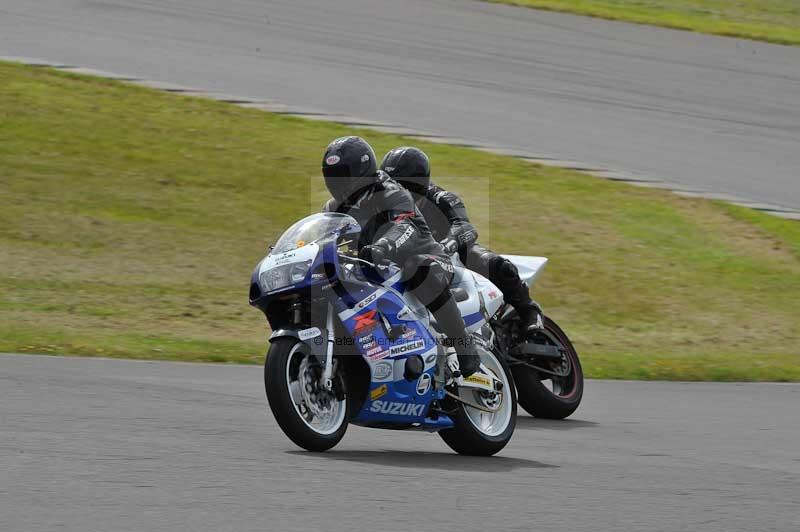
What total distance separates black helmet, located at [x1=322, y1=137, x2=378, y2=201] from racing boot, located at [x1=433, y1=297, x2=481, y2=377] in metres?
0.89

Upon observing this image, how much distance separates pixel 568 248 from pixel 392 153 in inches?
282

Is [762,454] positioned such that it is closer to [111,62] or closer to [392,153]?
[392,153]

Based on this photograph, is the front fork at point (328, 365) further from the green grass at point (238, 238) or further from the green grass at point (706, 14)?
the green grass at point (706, 14)

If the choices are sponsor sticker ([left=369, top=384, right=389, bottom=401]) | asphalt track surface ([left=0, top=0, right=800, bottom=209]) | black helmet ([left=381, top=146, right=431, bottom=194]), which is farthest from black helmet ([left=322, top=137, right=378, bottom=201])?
asphalt track surface ([left=0, top=0, right=800, bottom=209])

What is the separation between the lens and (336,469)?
6.77 m

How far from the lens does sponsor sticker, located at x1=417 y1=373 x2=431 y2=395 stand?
767cm

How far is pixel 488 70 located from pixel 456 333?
1498 centimetres

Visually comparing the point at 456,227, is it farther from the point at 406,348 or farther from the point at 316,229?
the point at 316,229

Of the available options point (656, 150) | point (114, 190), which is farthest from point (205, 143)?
point (656, 150)

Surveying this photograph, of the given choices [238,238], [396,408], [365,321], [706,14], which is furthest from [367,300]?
[706,14]

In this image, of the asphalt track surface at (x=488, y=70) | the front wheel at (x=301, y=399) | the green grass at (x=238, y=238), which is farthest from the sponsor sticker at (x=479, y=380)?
the asphalt track surface at (x=488, y=70)

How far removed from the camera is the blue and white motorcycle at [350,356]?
717 cm

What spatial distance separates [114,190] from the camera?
55.4 ft

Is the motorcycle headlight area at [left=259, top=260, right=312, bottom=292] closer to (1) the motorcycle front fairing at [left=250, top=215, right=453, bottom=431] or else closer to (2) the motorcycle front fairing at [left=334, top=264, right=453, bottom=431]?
(1) the motorcycle front fairing at [left=250, top=215, right=453, bottom=431]
